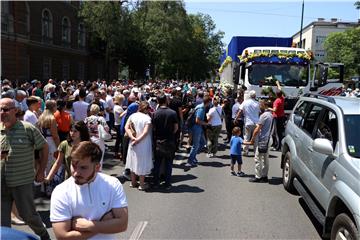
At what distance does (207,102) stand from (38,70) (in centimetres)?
3320

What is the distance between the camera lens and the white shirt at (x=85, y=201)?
2.98 meters

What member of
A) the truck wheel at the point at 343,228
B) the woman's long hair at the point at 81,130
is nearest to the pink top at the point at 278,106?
the woman's long hair at the point at 81,130

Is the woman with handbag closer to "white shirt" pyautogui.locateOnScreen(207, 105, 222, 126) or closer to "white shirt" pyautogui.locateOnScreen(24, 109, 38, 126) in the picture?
"white shirt" pyautogui.locateOnScreen(24, 109, 38, 126)

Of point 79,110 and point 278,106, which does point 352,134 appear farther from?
point 278,106

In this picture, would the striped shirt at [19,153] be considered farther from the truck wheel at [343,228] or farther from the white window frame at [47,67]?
the white window frame at [47,67]

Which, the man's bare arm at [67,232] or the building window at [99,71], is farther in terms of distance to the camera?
the building window at [99,71]

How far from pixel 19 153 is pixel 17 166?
14 centimetres

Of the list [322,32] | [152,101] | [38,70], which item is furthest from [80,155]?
[322,32]

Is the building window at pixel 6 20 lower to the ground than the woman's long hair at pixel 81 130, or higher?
higher

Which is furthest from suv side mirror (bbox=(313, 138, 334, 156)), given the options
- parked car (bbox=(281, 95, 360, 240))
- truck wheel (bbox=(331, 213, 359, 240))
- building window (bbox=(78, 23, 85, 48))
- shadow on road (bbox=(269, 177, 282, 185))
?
building window (bbox=(78, 23, 85, 48))

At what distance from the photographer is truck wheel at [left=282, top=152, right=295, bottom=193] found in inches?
305

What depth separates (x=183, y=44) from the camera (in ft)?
164

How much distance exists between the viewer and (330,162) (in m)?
5.10

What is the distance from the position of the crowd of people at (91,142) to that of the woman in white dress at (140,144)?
2 cm
